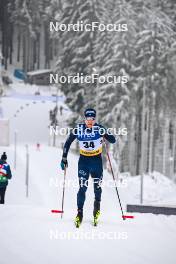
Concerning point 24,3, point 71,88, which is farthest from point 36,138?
point 24,3

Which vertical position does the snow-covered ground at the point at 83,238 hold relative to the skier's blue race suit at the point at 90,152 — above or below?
below

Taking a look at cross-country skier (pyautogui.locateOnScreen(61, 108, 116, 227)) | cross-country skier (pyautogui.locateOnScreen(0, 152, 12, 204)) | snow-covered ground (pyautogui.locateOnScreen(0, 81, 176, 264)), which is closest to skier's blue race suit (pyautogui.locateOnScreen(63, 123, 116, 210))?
cross-country skier (pyautogui.locateOnScreen(61, 108, 116, 227))

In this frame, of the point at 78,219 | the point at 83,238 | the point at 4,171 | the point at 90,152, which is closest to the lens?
the point at 83,238

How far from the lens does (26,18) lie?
5216 cm

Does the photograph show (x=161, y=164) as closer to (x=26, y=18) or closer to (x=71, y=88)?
(x=71, y=88)

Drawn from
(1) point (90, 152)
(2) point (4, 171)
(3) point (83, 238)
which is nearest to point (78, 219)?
(3) point (83, 238)

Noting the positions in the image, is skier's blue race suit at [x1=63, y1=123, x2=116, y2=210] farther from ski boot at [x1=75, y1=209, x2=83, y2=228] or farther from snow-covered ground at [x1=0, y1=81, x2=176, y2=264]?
snow-covered ground at [x1=0, y1=81, x2=176, y2=264]

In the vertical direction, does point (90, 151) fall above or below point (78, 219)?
above

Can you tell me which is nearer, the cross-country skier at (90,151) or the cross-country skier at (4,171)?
the cross-country skier at (90,151)

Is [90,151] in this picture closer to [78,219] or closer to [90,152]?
A: [90,152]

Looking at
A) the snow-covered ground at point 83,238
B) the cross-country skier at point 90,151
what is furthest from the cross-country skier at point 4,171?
the cross-country skier at point 90,151

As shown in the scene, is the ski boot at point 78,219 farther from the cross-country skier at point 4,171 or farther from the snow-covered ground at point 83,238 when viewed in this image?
the cross-country skier at point 4,171

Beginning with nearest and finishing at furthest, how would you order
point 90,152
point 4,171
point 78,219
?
point 78,219, point 90,152, point 4,171

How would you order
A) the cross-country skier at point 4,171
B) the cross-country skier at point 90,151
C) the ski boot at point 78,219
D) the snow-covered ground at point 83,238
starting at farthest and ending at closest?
the cross-country skier at point 4,171, the cross-country skier at point 90,151, the ski boot at point 78,219, the snow-covered ground at point 83,238
